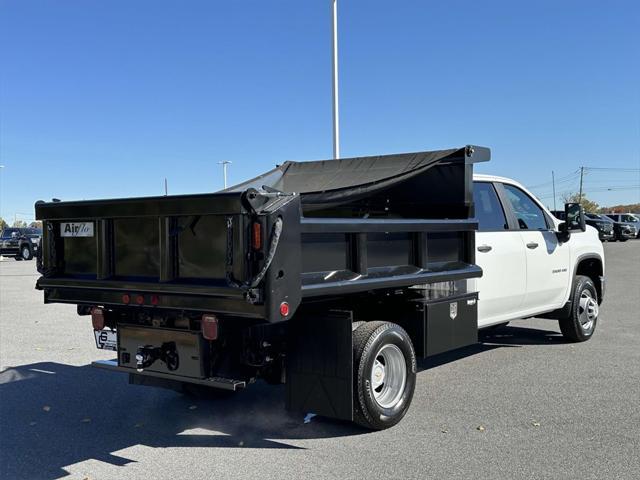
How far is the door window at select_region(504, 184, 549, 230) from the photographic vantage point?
7266 millimetres

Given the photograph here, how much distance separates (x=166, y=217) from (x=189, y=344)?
2.91ft

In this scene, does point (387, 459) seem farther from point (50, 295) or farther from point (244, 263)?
point (50, 295)

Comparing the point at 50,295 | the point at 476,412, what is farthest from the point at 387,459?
the point at 50,295

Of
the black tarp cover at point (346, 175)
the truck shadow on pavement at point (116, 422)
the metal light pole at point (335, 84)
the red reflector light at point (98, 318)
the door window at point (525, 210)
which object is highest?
the metal light pole at point (335, 84)

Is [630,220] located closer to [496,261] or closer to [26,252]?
[26,252]

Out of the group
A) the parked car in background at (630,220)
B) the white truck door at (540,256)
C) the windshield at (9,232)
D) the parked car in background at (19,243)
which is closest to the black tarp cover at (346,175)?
the white truck door at (540,256)

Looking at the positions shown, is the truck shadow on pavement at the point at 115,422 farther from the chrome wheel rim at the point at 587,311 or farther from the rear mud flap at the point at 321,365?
the chrome wheel rim at the point at 587,311

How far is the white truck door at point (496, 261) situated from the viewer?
648 cm

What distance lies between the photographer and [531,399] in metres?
5.64

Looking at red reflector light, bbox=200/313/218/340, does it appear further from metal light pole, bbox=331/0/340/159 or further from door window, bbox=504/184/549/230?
metal light pole, bbox=331/0/340/159

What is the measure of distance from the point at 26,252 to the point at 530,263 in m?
31.0

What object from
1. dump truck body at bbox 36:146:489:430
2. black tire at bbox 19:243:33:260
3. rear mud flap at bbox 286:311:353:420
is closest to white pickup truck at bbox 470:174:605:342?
dump truck body at bbox 36:146:489:430

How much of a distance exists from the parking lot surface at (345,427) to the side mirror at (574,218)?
1517 millimetres

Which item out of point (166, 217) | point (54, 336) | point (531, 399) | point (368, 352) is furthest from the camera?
point (54, 336)
